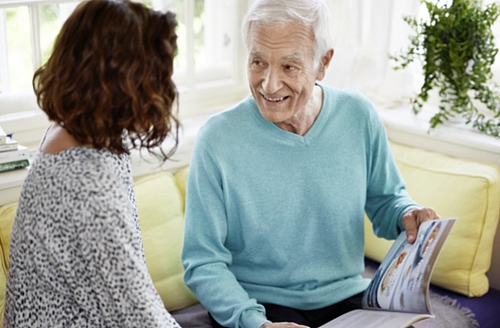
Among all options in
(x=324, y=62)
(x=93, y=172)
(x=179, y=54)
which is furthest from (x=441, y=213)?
(x=93, y=172)

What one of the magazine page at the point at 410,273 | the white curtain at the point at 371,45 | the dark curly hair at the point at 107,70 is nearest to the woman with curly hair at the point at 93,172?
the dark curly hair at the point at 107,70

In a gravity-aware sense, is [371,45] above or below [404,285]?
above

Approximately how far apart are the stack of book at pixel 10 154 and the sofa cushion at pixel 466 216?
3.89 feet

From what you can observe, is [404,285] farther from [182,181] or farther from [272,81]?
[182,181]

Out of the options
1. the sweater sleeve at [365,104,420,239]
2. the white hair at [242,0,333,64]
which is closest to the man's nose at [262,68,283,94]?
the white hair at [242,0,333,64]

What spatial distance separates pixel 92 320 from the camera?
110 centimetres

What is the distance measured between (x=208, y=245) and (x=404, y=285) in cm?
47

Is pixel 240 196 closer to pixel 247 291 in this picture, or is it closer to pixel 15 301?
pixel 247 291

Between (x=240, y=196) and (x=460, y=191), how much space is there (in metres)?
0.74

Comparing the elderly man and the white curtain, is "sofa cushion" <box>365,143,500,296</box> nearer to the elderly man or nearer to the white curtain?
the elderly man

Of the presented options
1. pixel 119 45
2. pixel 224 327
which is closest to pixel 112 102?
pixel 119 45

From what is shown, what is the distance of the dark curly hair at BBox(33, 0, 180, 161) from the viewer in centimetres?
103

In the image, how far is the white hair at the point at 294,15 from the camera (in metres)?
1.52

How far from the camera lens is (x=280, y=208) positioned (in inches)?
63.7
